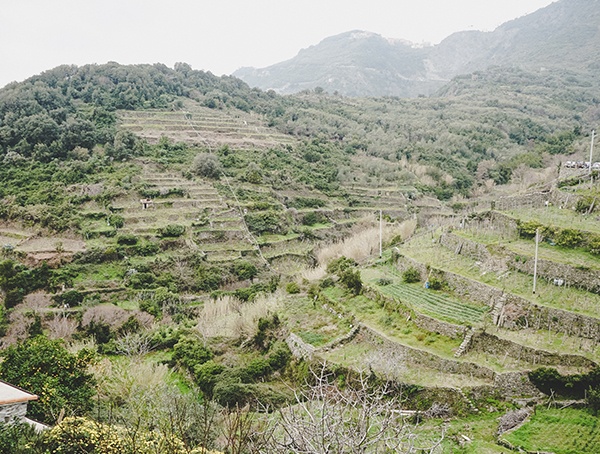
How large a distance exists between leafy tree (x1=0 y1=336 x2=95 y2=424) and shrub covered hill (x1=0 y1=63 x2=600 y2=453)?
76 millimetres

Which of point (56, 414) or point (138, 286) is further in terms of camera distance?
point (138, 286)

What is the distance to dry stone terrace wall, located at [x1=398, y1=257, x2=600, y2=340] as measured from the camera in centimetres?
1767

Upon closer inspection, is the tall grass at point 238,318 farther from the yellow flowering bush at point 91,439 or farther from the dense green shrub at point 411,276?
the yellow flowering bush at point 91,439

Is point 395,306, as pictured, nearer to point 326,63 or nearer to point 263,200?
point 263,200

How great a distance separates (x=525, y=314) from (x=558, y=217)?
755 centimetres

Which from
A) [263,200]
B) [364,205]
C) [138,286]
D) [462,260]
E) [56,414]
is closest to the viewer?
[56,414]

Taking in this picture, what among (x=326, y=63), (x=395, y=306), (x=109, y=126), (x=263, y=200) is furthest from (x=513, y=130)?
(x=326, y=63)

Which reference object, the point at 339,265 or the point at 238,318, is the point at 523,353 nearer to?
the point at 339,265

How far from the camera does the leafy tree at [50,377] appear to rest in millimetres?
15359

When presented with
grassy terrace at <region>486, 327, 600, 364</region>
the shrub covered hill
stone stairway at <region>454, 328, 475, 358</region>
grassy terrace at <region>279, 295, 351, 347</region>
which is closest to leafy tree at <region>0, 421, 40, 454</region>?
the shrub covered hill

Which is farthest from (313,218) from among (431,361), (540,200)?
(431,361)

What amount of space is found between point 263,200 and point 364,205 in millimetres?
11323

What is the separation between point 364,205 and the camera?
52281mm

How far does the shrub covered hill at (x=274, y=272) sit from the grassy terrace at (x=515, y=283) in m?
0.12
